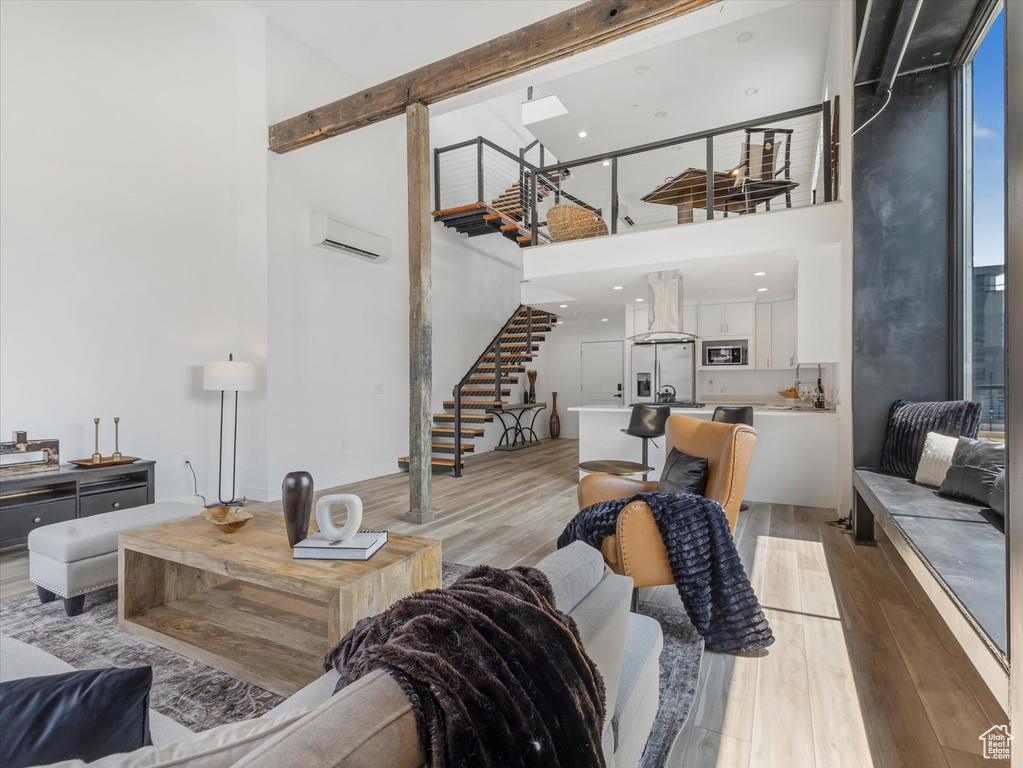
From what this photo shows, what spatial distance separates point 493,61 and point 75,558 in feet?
13.6

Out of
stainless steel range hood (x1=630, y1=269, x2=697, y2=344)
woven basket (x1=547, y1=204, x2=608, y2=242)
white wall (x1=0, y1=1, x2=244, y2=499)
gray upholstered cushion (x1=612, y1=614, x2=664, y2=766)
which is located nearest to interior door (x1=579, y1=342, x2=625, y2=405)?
woven basket (x1=547, y1=204, x2=608, y2=242)

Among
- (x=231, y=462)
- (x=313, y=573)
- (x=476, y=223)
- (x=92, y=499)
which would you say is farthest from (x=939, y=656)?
(x=476, y=223)

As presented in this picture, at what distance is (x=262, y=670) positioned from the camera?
1968mm

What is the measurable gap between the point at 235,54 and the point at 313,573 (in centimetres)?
567

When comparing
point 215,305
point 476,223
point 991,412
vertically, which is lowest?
point 991,412

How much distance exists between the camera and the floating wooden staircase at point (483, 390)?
21.9 feet

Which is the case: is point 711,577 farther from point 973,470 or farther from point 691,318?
point 691,318

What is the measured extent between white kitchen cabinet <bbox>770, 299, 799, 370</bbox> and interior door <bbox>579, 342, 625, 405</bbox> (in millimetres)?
3078

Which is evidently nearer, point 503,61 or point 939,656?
point 939,656

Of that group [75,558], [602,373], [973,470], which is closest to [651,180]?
[602,373]

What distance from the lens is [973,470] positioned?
252 centimetres

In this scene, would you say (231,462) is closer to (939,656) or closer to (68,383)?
(68,383)

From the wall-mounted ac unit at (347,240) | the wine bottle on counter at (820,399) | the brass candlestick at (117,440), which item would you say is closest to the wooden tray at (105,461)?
the brass candlestick at (117,440)

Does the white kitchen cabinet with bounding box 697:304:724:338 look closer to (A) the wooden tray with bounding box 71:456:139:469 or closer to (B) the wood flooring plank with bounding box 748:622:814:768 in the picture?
(B) the wood flooring plank with bounding box 748:622:814:768
